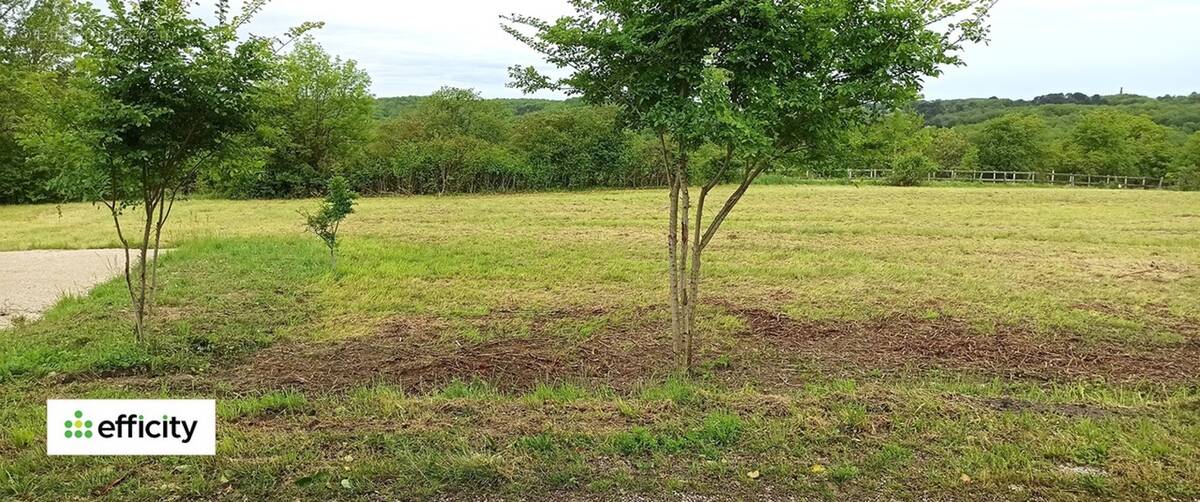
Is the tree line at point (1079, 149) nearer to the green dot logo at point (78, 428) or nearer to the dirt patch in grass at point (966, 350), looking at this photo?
the dirt patch in grass at point (966, 350)

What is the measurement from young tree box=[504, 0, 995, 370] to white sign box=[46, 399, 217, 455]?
137 inches

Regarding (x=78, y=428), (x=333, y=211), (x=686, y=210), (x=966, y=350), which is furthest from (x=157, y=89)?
(x=966, y=350)

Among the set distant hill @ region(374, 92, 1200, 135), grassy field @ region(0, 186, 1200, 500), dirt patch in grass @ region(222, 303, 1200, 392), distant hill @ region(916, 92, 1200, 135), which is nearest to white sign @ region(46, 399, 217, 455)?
grassy field @ region(0, 186, 1200, 500)

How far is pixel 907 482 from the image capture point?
3.54m

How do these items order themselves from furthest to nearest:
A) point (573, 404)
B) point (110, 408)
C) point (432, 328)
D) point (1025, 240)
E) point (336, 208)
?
point (1025, 240) → point (336, 208) → point (432, 328) → point (573, 404) → point (110, 408)

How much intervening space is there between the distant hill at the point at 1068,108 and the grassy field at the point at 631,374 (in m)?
74.5

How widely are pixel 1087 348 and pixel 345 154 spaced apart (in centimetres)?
4146

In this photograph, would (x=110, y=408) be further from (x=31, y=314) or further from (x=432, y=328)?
(x=31, y=314)

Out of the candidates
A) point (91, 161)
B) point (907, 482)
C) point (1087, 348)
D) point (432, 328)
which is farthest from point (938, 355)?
point (91, 161)

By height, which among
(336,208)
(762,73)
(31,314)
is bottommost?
Result: (31,314)

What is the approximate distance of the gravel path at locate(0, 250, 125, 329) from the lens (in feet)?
31.4

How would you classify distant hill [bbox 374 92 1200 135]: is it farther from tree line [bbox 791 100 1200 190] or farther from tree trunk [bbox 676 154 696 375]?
tree trunk [bbox 676 154 696 375]

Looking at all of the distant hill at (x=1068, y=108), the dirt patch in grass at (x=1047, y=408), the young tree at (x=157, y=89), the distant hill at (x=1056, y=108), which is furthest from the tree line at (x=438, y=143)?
the distant hill at (x=1068, y=108)

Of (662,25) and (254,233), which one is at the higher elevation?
(662,25)
